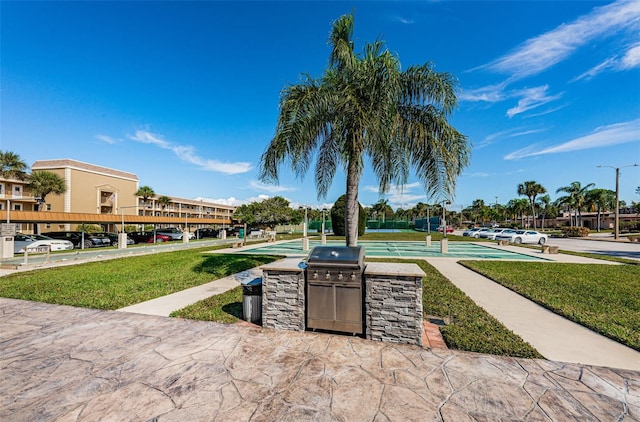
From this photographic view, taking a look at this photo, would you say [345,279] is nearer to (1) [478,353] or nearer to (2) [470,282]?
(1) [478,353]

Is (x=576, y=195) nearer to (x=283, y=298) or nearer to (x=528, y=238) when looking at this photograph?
(x=528, y=238)

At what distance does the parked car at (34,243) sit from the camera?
56.5 ft

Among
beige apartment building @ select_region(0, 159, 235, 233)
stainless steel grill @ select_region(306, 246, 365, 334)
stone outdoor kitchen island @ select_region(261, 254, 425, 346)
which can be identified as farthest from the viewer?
beige apartment building @ select_region(0, 159, 235, 233)

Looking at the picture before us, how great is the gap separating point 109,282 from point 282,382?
798 cm

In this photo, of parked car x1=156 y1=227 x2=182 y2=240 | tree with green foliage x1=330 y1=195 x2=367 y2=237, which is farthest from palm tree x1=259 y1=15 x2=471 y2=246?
parked car x1=156 y1=227 x2=182 y2=240

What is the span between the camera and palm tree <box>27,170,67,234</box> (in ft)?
120

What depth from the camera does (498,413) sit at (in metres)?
2.45

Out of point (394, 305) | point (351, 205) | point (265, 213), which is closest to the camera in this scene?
point (394, 305)

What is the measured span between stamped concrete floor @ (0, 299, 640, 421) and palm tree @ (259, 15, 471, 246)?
9.49 feet

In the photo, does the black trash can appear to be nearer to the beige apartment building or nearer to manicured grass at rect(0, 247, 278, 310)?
manicured grass at rect(0, 247, 278, 310)

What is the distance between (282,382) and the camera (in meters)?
2.94

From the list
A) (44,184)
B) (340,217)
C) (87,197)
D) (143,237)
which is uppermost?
(44,184)

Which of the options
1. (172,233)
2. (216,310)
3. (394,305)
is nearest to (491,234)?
(394,305)

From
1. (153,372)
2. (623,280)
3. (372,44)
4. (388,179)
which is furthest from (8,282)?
(623,280)
